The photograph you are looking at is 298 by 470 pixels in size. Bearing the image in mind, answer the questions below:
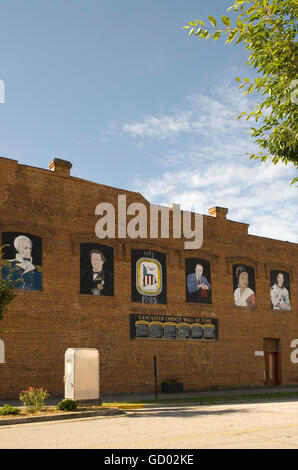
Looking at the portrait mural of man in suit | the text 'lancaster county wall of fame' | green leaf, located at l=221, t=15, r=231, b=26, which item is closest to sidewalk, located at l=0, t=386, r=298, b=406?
the text 'lancaster county wall of fame'

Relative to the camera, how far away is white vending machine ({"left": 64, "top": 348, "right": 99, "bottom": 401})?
17859mm

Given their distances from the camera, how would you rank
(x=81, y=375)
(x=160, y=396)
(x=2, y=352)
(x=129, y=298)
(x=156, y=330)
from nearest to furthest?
(x=81, y=375), (x=2, y=352), (x=160, y=396), (x=129, y=298), (x=156, y=330)

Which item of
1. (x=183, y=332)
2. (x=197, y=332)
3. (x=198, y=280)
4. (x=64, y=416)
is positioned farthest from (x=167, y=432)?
(x=198, y=280)

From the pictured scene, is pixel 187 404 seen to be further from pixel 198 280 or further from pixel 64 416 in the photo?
pixel 198 280

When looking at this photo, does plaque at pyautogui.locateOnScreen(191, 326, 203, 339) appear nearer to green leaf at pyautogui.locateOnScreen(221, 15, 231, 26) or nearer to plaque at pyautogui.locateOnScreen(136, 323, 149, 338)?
plaque at pyautogui.locateOnScreen(136, 323, 149, 338)

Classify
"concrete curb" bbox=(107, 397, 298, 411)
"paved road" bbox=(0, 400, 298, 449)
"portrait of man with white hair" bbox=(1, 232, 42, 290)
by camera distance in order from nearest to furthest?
1. "paved road" bbox=(0, 400, 298, 449)
2. "concrete curb" bbox=(107, 397, 298, 411)
3. "portrait of man with white hair" bbox=(1, 232, 42, 290)

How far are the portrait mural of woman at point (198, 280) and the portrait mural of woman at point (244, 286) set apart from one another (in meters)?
2.26

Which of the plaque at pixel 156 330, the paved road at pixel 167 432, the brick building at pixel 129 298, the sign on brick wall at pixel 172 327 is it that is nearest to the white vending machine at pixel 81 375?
the paved road at pixel 167 432

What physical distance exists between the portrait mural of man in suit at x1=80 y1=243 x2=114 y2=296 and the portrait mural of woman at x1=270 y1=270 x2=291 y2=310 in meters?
12.1

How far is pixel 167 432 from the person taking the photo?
38.6 feet

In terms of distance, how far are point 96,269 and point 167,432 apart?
14533 millimetres

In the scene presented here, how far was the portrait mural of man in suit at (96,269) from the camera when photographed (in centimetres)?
2534

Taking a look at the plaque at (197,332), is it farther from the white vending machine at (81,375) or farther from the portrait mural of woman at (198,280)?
the white vending machine at (81,375)

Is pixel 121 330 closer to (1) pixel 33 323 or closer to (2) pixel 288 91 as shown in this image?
(1) pixel 33 323
